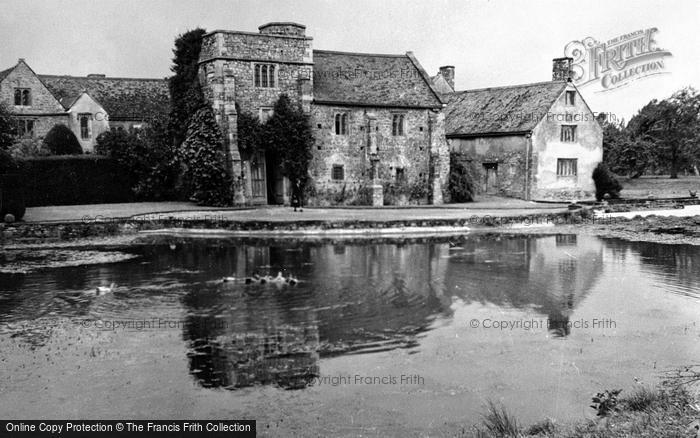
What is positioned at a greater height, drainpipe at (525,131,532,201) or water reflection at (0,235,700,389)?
drainpipe at (525,131,532,201)

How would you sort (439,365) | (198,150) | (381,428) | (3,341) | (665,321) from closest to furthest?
(381,428) → (439,365) → (3,341) → (665,321) → (198,150)

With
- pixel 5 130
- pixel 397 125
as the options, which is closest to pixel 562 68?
pixel 397 125

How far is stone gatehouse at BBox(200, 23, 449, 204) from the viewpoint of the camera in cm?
4434

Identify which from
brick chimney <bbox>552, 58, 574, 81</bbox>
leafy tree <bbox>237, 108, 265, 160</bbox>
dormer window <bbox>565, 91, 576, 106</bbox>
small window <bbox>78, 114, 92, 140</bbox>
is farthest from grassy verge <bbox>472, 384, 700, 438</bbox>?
small window <bbox>78, 114, 92, 140</bbox>

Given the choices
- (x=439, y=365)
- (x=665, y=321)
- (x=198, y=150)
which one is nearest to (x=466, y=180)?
(x=198, y=150)

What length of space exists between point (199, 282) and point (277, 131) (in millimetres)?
24283

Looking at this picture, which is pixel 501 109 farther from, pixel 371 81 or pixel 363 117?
pixel 363 117

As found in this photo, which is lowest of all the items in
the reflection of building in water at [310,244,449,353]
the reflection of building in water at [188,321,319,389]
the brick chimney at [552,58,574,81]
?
the reflection of building in water at [188,321,319,389]

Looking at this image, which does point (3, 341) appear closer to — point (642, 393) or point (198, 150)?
point (642, 393)

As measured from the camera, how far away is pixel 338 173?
47.6 metres

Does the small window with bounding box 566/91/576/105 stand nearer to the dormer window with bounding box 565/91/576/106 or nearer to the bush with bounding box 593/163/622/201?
the dormer window with bounding box 565/91/576/106

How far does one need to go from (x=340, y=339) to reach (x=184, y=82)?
34.9 metres

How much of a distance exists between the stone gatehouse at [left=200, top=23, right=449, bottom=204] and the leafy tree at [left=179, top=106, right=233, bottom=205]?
2.39ft

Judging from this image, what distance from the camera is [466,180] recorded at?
50781 millimetres
